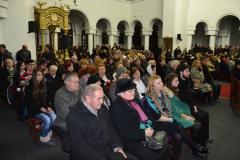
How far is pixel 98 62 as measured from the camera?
5125 mm

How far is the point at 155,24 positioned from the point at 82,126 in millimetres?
19372

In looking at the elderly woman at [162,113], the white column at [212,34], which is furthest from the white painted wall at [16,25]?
the white column at [212,34]

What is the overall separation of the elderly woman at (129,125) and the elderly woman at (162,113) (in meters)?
0.43

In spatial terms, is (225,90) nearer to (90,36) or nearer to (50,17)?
(50,17)

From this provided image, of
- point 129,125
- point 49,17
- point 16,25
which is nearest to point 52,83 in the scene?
point 129,125

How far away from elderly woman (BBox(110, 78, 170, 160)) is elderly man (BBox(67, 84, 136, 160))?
13 centimetres

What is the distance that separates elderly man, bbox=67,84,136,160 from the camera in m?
2.28

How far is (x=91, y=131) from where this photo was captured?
235cm

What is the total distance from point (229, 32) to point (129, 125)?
59.5 feet

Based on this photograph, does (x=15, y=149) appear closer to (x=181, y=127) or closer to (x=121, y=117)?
(x=121, y=117)

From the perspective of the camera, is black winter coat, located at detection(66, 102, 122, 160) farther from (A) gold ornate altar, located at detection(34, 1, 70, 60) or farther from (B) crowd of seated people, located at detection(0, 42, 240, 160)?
(A) gold ornate altar, located at detection(34, 1, 70, 60)

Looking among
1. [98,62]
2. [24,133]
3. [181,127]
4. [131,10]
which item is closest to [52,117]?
[24,133]

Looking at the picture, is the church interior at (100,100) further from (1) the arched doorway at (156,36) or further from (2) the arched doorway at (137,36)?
(1) the arched doorway at (156,36)

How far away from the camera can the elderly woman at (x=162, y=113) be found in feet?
10.6
